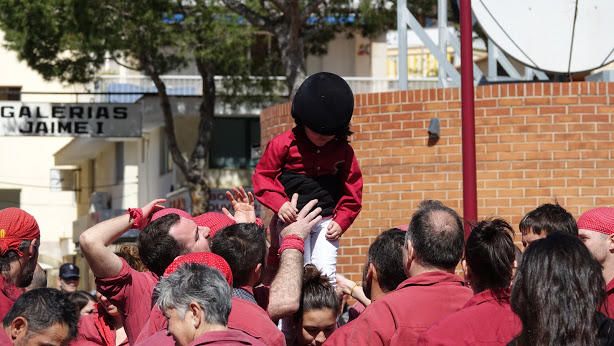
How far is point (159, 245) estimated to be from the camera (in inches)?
230

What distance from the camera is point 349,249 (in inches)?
A: 451

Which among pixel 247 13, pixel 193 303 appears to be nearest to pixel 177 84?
pixel 247 13

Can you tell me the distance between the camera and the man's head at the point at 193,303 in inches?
176

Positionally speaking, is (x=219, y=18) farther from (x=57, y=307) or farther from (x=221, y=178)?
(x=57, y=307)

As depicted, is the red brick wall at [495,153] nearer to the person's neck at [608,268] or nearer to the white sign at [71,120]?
the person's neck at [608,268]

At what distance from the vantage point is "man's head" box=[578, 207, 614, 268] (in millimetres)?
6016

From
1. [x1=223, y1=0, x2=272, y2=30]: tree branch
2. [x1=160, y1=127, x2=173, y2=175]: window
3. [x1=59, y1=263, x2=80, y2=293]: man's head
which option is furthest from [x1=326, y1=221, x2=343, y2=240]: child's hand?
[x1=160, y1=127, x2=173, y2=175]: window

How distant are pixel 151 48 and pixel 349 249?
15.4m

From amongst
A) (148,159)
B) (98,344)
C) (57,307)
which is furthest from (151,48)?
(57,307)

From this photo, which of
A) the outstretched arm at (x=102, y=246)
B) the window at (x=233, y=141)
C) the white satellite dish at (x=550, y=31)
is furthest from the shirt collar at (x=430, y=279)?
the window at (x=233, y=141)

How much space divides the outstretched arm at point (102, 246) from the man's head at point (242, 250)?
0.57 m

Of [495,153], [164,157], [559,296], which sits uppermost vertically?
[164,157]

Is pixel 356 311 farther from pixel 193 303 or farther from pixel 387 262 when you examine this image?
pixel 193 303

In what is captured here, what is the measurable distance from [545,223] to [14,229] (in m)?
2.89
